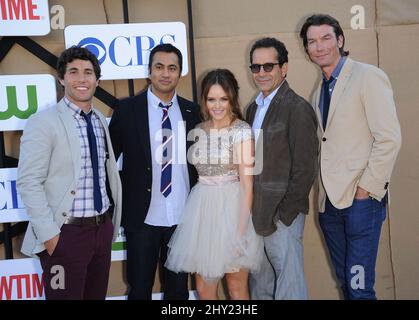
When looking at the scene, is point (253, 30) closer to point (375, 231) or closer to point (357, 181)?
point (357, 181)

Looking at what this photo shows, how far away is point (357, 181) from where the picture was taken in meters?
2.49

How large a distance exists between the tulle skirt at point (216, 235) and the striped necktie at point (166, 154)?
20cm

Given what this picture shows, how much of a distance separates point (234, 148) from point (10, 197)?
5.68ft

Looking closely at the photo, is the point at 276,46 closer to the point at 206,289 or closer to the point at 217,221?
the point at 217,221

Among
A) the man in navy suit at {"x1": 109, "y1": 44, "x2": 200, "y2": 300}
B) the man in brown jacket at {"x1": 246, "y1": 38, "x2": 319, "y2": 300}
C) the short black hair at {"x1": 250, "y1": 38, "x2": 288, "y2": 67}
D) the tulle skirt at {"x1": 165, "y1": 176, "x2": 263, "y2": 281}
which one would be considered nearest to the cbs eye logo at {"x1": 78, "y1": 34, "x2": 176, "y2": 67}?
the man in navy suit at {"x1": 109, "y1": 44, "x2": 200, "y2": 300}

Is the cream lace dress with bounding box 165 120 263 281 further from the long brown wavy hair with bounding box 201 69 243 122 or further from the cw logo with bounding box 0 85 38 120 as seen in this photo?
the cw logo with bounding box 0 85 38 120

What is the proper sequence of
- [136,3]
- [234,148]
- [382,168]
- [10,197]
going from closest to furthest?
[382,168], [234,148], [10,197], [136,3]

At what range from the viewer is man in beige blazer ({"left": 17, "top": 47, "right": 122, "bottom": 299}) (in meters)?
2.26

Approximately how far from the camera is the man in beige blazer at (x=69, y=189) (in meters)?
2.26

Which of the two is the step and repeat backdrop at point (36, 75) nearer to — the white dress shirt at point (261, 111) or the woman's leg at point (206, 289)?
the white dress shirt at point (261, 111)

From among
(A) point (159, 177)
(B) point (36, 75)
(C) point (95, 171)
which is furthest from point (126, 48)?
(C) point (95, 171)

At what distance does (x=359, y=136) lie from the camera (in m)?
2.49

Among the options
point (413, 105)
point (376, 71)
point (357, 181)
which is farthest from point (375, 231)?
point (413, 105)

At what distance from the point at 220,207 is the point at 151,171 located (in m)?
0.50
